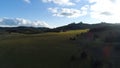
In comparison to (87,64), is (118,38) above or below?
above

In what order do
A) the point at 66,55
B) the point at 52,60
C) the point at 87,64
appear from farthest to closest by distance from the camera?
the point at 66,55
the point at 52,60
the point at 87,64

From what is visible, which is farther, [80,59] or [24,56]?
[24,56]

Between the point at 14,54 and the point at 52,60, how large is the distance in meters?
7.69

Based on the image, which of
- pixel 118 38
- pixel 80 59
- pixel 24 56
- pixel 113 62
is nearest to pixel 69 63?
pixel 80 59

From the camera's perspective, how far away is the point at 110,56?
23844 mm

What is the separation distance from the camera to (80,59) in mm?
25438

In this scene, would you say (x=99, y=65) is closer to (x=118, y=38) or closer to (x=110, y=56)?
(x=110, y=56)

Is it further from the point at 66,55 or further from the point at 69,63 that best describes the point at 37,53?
the point at 69,63

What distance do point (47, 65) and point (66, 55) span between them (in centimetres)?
487

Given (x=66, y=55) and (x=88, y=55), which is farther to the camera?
(x=66, y=55)

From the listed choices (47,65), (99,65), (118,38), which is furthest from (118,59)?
(118,38)

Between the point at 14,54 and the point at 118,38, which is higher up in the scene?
the point at 118,38

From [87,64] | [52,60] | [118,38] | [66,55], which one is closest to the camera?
[87,64]

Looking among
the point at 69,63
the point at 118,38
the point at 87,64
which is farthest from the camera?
the point at 118,38
